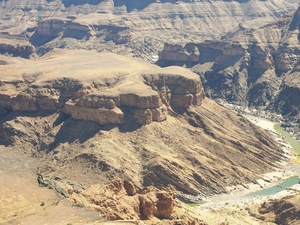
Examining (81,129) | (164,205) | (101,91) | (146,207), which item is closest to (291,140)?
(101,91)

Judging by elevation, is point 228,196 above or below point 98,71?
below

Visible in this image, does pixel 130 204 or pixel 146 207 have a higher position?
pixel 130 204

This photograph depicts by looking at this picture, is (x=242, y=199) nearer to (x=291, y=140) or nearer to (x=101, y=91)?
(x=101, y=91)

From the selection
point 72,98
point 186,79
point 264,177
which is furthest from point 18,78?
point 264,177

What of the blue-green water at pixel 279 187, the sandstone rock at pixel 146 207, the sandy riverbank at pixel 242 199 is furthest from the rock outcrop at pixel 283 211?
the sandstone rock at pixel 146 207

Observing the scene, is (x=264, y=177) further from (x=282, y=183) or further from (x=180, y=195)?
(x=180, y=195)

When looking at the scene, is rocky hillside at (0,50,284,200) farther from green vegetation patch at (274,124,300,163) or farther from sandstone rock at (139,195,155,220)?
sandstone rock at (139,195,155,220)
